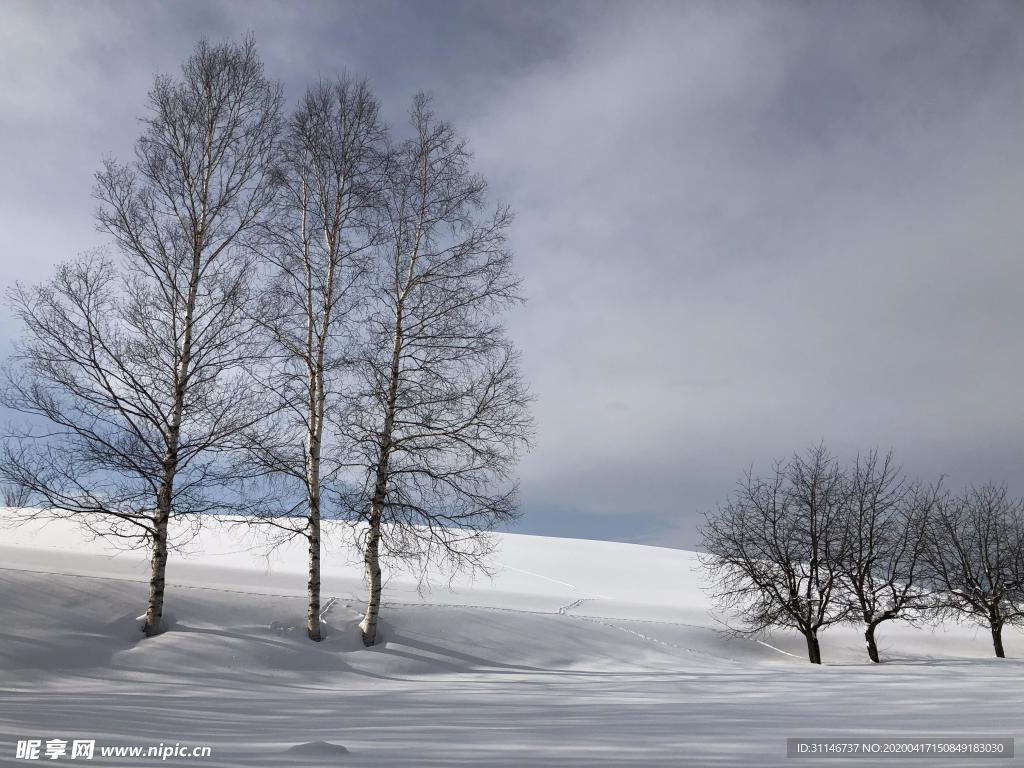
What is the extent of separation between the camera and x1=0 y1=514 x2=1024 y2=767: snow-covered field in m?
5.02

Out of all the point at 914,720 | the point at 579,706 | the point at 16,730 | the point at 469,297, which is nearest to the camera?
the point at 16,730

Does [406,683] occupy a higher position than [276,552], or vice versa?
[276,552]

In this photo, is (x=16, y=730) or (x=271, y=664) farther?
(x=271, y=664)

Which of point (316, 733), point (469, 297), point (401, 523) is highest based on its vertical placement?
point (469, 297)

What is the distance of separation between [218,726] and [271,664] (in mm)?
4691

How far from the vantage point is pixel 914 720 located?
5621 mm

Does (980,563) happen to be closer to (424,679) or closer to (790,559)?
(790,559)

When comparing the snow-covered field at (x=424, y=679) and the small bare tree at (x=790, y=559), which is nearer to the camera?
the snow-covered field at (x=424, y=679)

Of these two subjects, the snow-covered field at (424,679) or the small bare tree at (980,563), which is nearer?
the snow-covered field at (424,679)

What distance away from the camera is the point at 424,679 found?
33.6 ft

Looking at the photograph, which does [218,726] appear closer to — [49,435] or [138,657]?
[138,657]

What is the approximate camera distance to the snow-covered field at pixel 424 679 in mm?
5016

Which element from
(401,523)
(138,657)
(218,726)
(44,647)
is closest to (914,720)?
(218,726)

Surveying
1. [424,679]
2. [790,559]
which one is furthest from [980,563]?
[424,679]
